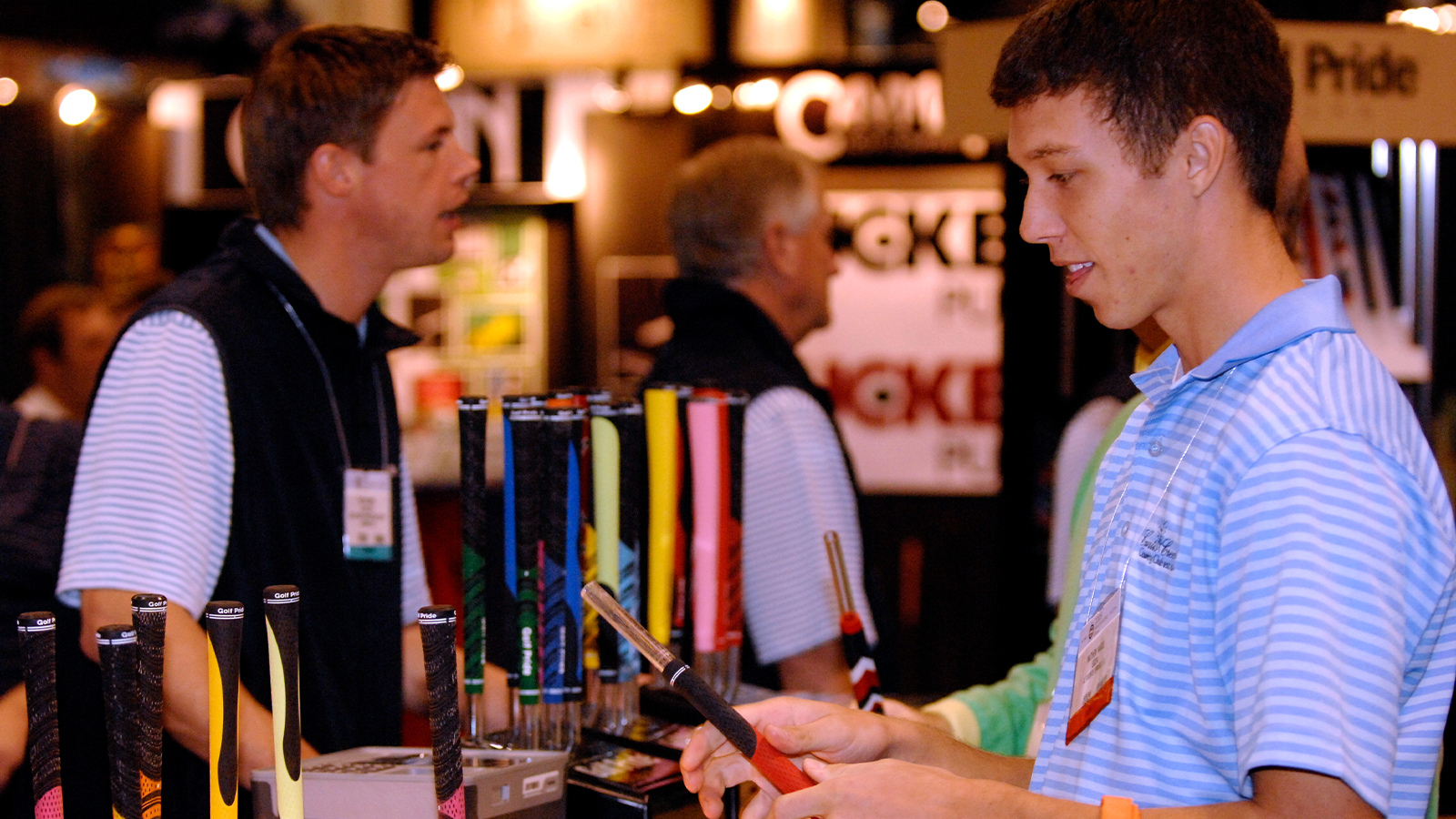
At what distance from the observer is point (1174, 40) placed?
1.08 meters

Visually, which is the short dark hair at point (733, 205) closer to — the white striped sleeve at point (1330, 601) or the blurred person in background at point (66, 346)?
the white striped sleeve at point (1330, 601)

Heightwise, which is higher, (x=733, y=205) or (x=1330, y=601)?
(x=733, y=205)

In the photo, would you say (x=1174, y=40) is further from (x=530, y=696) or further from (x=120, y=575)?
(x=120, y=575)

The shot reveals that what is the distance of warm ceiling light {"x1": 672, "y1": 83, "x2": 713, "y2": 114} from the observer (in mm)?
5086

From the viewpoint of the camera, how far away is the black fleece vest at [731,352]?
213cm

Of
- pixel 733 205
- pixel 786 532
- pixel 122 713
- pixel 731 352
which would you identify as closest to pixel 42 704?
pixel 122 713

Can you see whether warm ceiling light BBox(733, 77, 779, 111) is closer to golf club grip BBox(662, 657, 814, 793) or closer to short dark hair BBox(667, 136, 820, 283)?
short dark hair BBox(667, 136, 820, 283)

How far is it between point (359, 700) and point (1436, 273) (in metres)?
2.65

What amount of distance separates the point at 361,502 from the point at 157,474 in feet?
1.07

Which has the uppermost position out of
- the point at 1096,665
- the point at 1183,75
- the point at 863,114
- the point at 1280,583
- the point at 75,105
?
the point at 75,105

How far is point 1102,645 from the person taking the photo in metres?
1.08

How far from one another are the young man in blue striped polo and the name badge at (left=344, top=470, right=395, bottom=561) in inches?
30.0

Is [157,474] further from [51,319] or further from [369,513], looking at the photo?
[51,319]

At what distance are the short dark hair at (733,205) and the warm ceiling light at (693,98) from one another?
267 cm
